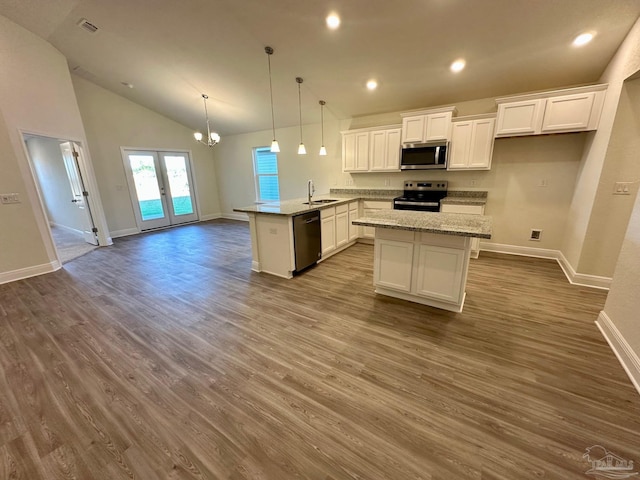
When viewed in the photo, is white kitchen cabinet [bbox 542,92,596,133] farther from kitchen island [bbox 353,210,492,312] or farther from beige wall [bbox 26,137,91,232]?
beige wall [bbox 26,137,91,232]

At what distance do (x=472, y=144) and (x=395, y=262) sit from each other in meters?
2.80

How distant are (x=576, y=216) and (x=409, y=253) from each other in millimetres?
2884

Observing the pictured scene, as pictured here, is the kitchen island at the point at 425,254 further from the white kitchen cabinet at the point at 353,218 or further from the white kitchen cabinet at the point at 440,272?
the white kitchen cabinet at the point at 353,218

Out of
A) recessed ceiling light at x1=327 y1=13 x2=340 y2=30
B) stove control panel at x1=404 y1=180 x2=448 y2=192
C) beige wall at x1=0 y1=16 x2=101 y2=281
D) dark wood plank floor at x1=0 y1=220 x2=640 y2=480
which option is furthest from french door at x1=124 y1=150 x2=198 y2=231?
stove control panel at x1=404 y1=180 x2=448 y2=192

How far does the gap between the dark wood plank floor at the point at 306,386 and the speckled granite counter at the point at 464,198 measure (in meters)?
1.54

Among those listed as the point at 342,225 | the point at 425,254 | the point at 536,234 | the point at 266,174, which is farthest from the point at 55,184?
the point at 536,234

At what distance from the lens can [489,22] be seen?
2.79 m

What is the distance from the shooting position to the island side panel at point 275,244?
11.6 feet

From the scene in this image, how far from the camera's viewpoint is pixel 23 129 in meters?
3.75

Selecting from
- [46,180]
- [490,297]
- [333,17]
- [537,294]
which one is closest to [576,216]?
[537,294]

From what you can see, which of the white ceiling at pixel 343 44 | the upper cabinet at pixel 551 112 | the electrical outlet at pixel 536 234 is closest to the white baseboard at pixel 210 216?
the white ceiling at pixel 343 44

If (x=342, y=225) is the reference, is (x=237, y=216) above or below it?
below

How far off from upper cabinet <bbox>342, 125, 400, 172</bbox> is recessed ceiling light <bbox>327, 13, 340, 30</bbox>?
2.12 m

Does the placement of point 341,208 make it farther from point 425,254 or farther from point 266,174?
point 266,174
